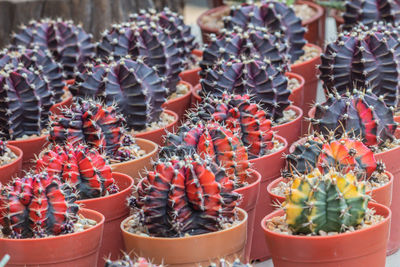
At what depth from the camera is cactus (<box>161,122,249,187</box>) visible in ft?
12.0

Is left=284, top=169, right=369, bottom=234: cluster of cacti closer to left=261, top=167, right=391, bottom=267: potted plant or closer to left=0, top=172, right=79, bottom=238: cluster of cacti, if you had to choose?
left=261, top=167, right=391, bottom=267: potted plant

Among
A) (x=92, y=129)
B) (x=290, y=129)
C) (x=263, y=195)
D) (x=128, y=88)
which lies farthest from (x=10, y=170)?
(x=290, y=129)

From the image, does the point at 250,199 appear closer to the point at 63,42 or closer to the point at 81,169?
the point at 81,169

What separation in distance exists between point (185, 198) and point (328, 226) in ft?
1.83

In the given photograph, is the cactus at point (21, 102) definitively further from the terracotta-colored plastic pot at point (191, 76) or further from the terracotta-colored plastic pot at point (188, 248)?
the terracotta-colored plastic pot at point (188, 248)

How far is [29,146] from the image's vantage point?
4.58 m

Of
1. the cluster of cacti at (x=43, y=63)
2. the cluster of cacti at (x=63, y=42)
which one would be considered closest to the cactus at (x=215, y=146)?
the cluster of cacti at (x=43, y=63)

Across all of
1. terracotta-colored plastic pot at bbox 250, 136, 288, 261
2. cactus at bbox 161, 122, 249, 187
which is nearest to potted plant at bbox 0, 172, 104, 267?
cactus at bbox 161, 122, 249, 187

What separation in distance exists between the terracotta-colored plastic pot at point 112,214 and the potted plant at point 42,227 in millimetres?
251

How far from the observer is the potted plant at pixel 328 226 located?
309cm

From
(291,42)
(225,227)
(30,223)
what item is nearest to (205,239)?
(225,227)

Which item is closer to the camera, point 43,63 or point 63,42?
point 43,63

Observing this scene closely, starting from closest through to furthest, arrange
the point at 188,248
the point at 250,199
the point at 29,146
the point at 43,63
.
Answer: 1. the point at 188,248
2. the point at 250,199
3. the point at 29,146
4. the point at 43,63

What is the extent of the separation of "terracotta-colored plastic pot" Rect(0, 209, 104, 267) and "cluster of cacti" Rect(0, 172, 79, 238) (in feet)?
0.19
